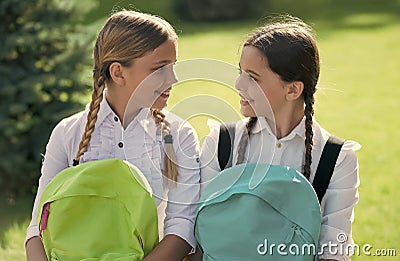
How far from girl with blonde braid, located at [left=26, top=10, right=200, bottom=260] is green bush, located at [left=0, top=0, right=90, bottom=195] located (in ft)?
7.18

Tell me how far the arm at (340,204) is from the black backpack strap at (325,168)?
1cm

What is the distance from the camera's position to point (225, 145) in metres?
2.79

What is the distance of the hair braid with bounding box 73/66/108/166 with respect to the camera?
2771 millimetres

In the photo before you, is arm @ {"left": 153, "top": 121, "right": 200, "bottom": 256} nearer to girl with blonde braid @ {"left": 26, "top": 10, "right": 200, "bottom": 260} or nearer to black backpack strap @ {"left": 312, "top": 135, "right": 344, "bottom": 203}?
girl with blonde braid @ {"left": 26, "top": 10, "right": 200, "bottom": 260}

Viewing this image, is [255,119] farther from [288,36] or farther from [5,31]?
[5,31]

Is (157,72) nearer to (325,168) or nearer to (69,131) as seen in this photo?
(69,131)

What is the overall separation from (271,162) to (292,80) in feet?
0.97

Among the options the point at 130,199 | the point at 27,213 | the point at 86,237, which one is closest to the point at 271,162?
the point at 130,199

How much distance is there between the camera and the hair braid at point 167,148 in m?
2.75

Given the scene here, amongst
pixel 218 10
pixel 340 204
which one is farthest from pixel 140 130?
pixel 218 10

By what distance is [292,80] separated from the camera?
8.89ft

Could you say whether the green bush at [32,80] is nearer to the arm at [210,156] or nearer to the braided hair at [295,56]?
the arm at [210,156]

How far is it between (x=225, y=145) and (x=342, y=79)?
7.15m
